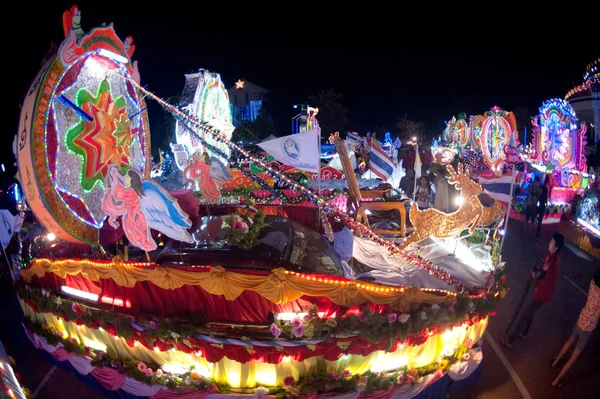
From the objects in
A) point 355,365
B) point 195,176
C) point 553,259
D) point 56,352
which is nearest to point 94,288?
point 56,352

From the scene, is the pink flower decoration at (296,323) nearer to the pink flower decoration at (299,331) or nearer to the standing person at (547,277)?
the pink flower decoration at (299,331)

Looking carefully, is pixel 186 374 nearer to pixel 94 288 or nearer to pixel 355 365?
pixel 94 288

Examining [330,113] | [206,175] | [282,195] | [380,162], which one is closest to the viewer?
[206,175]

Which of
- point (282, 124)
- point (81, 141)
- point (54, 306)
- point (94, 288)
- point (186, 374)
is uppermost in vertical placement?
point (282, 124)

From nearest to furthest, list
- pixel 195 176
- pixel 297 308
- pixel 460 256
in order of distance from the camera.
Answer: pixel 297 308 < pixel 460 256 < pixel 195 176

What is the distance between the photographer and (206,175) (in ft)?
26.5

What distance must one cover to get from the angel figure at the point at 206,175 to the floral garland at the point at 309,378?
4.10m

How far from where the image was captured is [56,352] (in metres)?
4.85

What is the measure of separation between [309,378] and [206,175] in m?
5.26

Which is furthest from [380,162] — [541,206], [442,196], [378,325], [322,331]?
[322,331]

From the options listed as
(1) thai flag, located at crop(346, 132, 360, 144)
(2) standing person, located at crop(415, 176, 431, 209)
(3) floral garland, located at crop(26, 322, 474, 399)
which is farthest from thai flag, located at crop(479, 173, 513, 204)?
Result: (1) thai flag, located at crop(346, 132, 360, 144)

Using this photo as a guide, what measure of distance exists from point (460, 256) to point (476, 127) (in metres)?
23.5

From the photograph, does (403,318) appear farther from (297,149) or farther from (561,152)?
(561,152)

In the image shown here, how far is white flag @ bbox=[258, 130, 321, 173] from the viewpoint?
5.71m
